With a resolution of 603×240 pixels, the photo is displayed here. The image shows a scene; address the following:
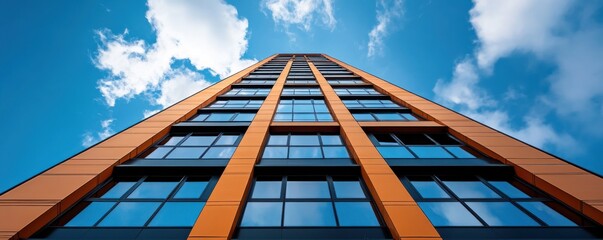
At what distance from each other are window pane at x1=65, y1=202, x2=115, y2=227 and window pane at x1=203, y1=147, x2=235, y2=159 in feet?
11.0

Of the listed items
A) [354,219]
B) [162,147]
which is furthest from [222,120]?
[354,219]

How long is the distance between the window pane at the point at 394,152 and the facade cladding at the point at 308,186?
0.32ft

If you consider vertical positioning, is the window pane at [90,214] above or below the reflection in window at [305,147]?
below

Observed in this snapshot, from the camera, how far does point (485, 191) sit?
8.25 metres

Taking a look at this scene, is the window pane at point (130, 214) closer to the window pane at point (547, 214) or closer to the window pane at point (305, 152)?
the window pane at point (305, 152)

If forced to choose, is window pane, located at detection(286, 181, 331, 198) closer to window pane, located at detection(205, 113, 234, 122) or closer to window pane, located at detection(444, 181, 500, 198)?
window pane, located at detection(444, 181, 500, 198)

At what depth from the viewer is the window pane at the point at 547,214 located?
272 inches

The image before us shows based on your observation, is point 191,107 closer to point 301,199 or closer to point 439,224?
point 301,199

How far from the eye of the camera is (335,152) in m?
10.6

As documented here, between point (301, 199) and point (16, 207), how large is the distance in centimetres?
670

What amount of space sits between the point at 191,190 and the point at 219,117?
665 centimetres

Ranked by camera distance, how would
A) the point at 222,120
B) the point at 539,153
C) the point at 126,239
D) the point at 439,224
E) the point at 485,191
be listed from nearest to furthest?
the point at 126,239 < the point at 439,224 < the point at 485,191 < the point at 539,153 < the point at 222,120

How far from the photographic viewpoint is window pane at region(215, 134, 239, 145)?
451 inches

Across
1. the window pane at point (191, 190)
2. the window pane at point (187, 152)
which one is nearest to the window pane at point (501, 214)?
the window pane at point (191, 190)
